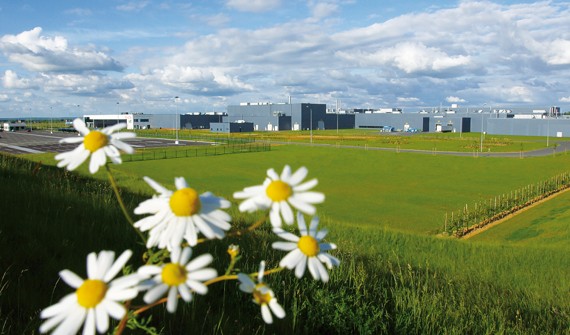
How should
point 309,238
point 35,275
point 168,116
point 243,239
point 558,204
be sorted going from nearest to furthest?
point 309,238 < point 35,275 < point 243,239 < point 558,204 < point 168,116

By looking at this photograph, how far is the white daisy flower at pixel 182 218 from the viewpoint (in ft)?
4.49

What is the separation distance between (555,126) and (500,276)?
5704 inches

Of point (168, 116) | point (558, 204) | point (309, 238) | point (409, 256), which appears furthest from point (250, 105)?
point (309, 238)

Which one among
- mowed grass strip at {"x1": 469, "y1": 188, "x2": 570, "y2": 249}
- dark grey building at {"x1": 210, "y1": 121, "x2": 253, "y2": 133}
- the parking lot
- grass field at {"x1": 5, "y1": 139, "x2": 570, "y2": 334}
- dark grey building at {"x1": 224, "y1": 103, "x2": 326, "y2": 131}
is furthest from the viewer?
dark grey building at {"x1": 224, "y1": 103, "x2": 326, "y2": 131}

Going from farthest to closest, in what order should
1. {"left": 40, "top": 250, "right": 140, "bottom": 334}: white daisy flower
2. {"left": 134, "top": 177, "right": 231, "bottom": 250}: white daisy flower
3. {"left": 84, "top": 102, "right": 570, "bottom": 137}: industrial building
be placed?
1. {"left": 84, "top": 102, "right": 570, "bottom": 137}: industrial building
2. {"left": 134, "top": 177, "right": 231, "bottom": 250}: white daisy flower
3. {"left": 40, "top": 250, "right": 140, "bottom": 334}: white daisy flower

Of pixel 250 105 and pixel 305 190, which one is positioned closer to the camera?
pixel 305 190

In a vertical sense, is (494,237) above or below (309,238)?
below

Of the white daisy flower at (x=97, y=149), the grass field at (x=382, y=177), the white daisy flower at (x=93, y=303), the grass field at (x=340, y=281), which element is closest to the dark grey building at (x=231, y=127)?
the grass field at (x=382, y=177)

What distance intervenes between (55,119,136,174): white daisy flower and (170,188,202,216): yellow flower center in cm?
22

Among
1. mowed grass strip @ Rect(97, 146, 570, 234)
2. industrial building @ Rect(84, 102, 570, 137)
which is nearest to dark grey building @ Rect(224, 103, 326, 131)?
industrial building @ Rect(84, 102, 570, 137)

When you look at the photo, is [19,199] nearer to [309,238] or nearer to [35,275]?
[35,275]

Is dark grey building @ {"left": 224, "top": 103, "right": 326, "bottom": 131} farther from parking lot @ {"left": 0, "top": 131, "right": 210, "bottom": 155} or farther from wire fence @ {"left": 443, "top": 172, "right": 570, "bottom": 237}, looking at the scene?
wire fence @ {"left": 443, "top": 172, "right": 570, "bottom": 237}

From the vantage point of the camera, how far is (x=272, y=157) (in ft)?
243

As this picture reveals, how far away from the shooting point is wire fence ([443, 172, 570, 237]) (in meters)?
27.7
